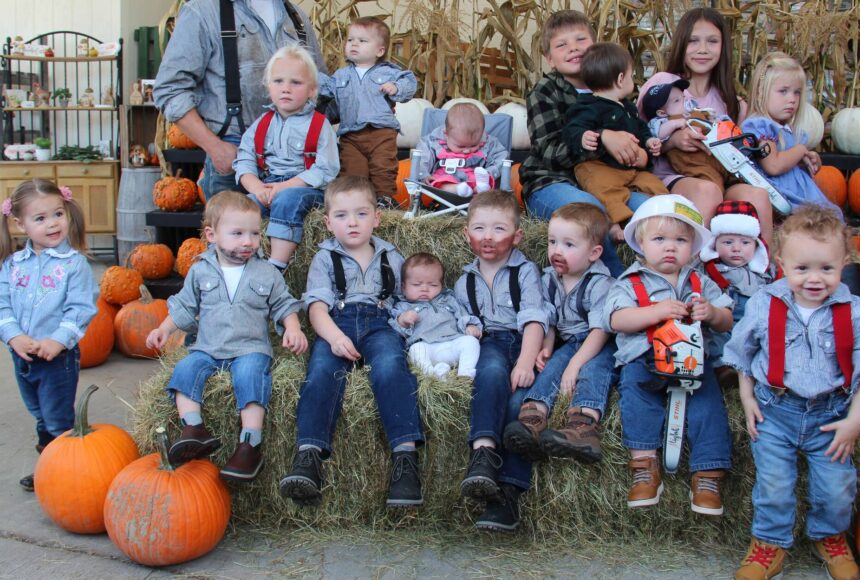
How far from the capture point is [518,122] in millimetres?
6574

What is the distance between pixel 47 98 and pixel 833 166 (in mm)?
8328

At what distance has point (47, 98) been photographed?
10016 millimetres

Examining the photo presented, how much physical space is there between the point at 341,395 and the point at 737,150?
7.97 feet

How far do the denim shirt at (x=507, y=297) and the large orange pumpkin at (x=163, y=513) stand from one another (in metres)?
1.43

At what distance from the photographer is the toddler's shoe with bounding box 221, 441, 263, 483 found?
3.37 m

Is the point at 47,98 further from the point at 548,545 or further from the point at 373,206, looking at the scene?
the point at 548,545

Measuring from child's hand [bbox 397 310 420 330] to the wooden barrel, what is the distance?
182 inches

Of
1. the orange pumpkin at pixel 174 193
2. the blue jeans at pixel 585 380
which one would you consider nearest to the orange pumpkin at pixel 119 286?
the orange pumpkin at pixel 174 193

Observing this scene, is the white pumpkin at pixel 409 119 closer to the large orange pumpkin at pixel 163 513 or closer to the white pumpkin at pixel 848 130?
the white pumpkin at pixel 848 130

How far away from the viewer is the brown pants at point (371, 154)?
5.12 metres

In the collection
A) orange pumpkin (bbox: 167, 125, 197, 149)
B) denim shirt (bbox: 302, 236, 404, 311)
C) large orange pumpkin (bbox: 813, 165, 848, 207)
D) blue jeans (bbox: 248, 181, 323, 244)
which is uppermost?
orange pumpkin (bbox: 167, 125, 197, 149)

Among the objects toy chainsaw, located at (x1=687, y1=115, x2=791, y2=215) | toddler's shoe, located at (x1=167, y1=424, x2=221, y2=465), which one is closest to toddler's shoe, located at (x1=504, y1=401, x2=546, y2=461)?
toddler's shoe, located at (x1=167, y1=424, x2=221, y2=465)

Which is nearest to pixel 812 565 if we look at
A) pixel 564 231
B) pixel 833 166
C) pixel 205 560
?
pixel 564 231

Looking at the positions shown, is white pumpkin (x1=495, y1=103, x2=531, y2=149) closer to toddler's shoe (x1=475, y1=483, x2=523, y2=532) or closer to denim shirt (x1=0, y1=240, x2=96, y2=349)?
denim shirt (x1=0, y1=240, x2=96, y2=349)
